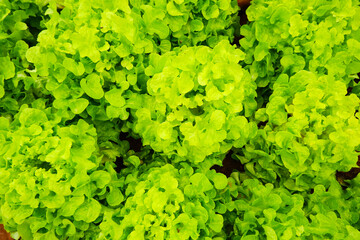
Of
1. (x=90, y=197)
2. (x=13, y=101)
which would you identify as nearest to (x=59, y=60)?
(x=13, y=101)

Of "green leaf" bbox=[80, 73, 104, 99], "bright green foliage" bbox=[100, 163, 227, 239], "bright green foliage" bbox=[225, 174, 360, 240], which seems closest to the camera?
"bright green foliage" bbox=[100, 163, 227, 239]

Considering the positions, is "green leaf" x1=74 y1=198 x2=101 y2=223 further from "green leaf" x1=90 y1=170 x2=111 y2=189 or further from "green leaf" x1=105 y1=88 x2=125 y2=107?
"green leaf" x1=105 y1=88 x2=125 y2=107

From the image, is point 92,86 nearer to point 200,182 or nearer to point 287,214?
point 200,182

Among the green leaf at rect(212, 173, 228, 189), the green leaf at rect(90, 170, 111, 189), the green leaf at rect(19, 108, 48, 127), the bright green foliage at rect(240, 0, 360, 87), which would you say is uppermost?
the bright green foliage at rect(240, 0, 360, 87)

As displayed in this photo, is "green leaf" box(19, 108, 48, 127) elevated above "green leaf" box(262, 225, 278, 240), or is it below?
above

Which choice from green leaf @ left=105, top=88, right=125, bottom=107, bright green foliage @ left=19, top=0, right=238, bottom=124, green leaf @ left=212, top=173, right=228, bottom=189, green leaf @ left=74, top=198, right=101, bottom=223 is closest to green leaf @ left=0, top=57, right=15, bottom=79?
bright green foliage @ left=19, top=0, right=238, bottom=124

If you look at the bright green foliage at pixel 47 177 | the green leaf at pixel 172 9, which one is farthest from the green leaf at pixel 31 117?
the green leaf at pixel 172 9

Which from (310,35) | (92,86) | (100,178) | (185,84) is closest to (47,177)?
(100,178)

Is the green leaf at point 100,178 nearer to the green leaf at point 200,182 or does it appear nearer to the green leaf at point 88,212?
the green leaf at point 88,212

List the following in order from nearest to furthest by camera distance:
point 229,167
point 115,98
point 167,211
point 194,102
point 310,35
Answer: point 167,211 < point 194,102 < point 115,98 < point 310,35 < point 229,167
